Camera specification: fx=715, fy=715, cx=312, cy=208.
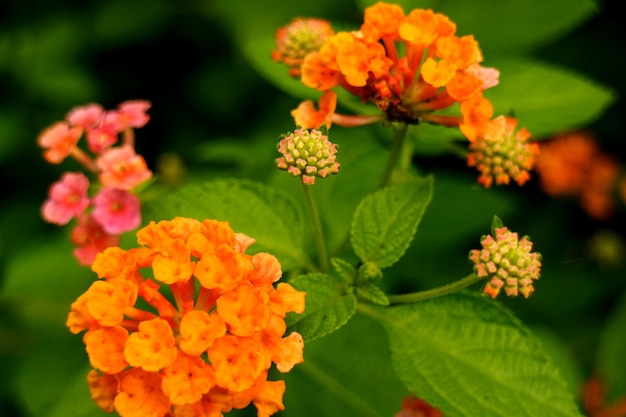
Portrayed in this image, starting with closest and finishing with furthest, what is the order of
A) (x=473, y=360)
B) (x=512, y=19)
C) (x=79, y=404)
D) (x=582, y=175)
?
(x=473, y=360)
(x=79, y=404)
(x=512, y=19)
(x=582, y=175)

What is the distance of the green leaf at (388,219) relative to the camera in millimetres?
1666

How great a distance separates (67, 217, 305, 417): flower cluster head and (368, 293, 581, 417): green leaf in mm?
299

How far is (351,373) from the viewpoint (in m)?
2.13

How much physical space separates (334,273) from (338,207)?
203 mm

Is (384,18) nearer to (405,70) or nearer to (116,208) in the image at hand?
(405,70)

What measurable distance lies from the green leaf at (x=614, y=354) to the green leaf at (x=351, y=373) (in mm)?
1325

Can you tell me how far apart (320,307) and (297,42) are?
Answer: 77cm

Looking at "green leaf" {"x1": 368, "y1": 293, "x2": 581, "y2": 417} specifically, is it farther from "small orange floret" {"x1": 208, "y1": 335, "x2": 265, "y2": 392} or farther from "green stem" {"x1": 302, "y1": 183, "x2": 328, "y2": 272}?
"small orange floret" {"x1": 208, "y1": 335, "x2": 265, "y2": 392}

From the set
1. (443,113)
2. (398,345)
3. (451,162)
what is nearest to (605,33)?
(451,162)

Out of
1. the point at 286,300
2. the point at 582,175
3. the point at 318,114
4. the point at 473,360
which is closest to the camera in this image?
the point at 286,300

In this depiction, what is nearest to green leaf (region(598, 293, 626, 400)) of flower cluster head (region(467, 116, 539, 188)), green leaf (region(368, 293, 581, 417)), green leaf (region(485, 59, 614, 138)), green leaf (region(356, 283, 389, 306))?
green leaf (region(485, 59, 614, 138))

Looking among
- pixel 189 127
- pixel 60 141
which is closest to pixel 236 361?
pixel 60 141

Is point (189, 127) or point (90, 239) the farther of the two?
point (189, 127)

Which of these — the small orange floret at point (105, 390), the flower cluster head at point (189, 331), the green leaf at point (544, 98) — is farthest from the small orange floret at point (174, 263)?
the green leaf at point (544, 98)
